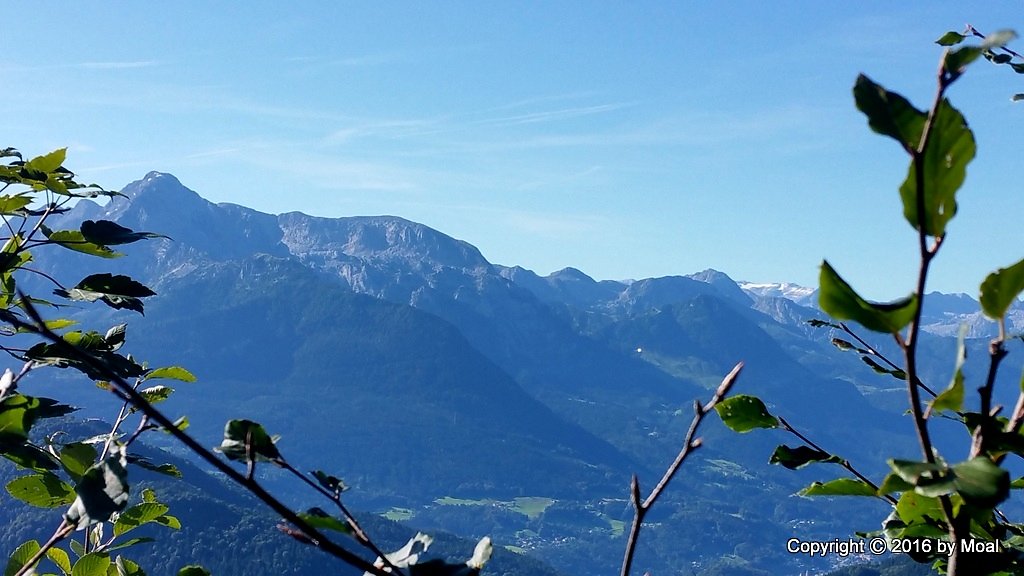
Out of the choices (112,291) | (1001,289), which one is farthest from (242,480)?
(112,291)

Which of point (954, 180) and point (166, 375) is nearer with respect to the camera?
point (954, 180)

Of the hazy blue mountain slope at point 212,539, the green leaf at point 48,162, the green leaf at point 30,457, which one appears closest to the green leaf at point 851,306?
the green leaf at point 30,457

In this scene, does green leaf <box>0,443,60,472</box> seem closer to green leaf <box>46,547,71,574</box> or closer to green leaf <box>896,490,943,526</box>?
green leaf <box>46,547,71,574</box>

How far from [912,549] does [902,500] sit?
0.48 meters

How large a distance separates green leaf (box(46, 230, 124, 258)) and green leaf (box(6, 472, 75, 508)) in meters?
0.86

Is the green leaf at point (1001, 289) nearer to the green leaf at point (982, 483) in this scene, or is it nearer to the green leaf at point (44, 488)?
the green leaf at point (982, 483)

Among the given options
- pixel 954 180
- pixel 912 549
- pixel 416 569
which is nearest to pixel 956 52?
pixel 954 180

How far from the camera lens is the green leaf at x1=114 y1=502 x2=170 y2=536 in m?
3.39

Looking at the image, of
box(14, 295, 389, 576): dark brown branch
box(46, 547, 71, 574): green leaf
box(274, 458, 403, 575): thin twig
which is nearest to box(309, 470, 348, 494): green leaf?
box(274, 458, 403, 575): thin twig

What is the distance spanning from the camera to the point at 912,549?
2242 mm

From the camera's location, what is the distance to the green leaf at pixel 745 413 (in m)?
2.12

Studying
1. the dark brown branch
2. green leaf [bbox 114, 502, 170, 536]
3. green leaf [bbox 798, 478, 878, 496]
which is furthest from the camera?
green leaf [bbox 114, 502, 170, 536]

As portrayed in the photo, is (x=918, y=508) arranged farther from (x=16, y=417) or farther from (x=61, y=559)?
(x=61, y=559)

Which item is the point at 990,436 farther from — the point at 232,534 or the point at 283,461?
the point at 232,534
